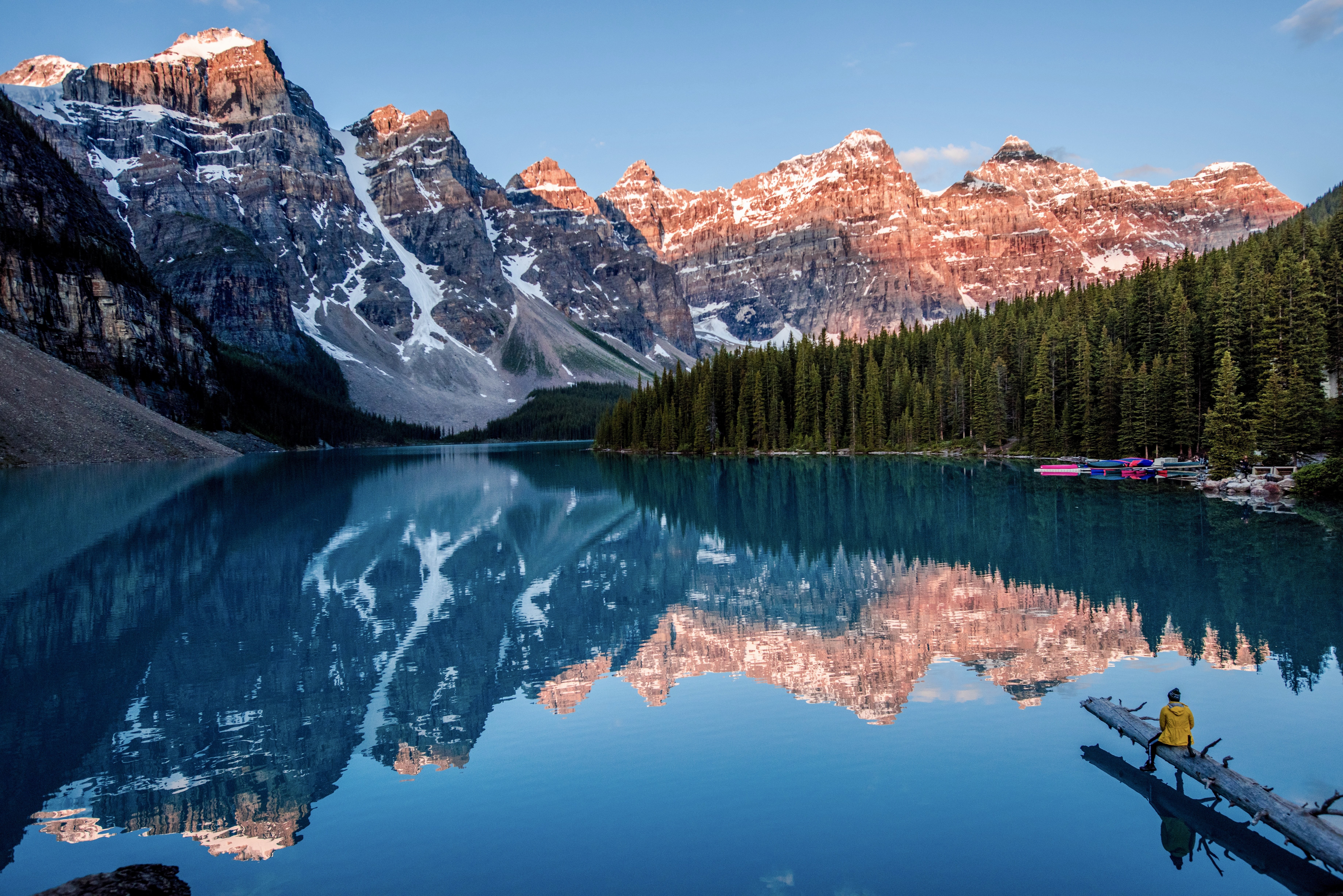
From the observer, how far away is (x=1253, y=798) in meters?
10.4

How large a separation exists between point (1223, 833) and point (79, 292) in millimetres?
142062

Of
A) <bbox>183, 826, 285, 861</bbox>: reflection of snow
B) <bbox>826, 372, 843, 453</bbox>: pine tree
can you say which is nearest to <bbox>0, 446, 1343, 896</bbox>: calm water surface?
<bbox>183, 826, 285, 861</bbox>: reflection of snow

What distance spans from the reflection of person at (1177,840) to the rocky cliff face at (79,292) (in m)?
124

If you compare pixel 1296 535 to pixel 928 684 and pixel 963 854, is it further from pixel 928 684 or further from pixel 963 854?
pixel 963 854

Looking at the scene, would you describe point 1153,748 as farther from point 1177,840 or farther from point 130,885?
point 130,885

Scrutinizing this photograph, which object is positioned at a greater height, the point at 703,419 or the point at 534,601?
the point at 703,419

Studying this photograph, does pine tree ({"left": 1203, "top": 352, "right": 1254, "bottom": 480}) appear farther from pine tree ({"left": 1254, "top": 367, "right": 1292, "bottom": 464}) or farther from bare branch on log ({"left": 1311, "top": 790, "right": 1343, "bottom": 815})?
bare branch on log ({"left": 1311, "top": 790, "right": 1343, "bottom": 815})

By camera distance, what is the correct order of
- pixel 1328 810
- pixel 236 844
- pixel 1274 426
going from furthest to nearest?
pixel 1274 426 < pixel 236 844 < pixel 1328 810

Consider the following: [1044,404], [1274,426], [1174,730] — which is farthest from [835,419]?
[1174,730]

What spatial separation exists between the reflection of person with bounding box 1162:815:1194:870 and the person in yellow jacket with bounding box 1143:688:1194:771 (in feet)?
4.11

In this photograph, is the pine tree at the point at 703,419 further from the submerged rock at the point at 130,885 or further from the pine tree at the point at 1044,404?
the submerged rock at the point at 130,885

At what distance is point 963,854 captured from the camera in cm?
991

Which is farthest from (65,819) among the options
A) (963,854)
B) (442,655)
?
(963,854)

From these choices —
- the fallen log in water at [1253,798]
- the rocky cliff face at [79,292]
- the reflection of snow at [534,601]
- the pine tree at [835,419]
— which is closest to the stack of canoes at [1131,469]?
the pine tree at [835,419]
